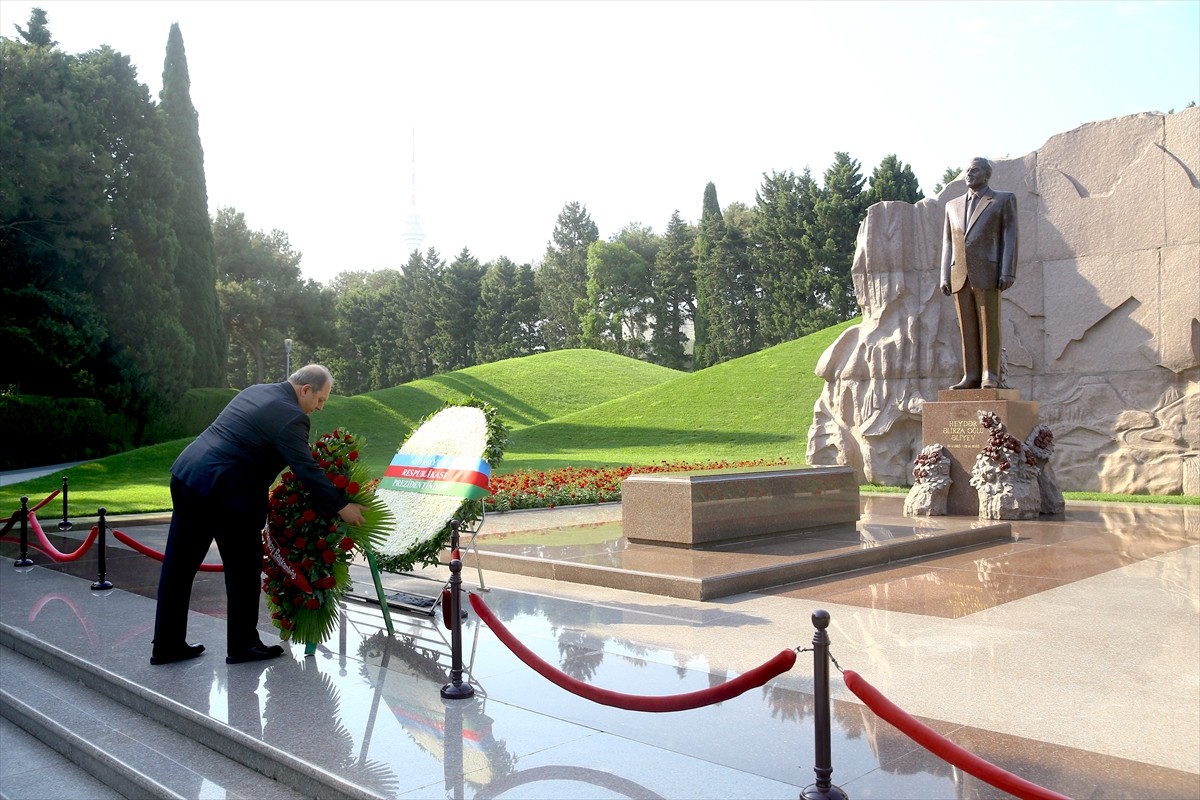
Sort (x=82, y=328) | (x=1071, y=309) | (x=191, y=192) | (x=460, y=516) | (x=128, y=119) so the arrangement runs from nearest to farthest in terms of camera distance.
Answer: (x=460, y=516), (x=1071, y=309), (x=82, y=328), (x=128, y=119), (x=191, y=192)

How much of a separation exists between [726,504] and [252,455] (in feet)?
14.9

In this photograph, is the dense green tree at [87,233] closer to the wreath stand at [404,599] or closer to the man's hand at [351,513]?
the wreath stand at [404,599]

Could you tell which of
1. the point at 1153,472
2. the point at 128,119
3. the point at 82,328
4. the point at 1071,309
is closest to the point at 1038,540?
the point at 1153,472

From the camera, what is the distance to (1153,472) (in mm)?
14070

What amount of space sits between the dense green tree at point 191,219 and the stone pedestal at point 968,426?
28.6 m

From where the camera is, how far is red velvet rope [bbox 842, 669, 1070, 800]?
2.66 metres

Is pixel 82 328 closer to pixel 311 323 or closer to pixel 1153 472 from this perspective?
pixel 311 323

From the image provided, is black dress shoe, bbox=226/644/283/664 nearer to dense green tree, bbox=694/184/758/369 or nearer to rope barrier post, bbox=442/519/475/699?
rope barrier post, bbox=442/519/475/699

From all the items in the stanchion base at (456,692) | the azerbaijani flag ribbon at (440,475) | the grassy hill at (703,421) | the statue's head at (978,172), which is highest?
the statue's head at (978,172)

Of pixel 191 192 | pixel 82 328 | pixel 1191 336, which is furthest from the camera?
pixel 191 192

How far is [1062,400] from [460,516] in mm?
12352

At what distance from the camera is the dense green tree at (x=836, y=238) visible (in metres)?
43.1

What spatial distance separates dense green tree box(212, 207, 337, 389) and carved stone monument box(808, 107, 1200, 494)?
36.3 m

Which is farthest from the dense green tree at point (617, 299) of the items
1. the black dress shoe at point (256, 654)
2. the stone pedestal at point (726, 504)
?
the black dress shoe at point (256, 654)
